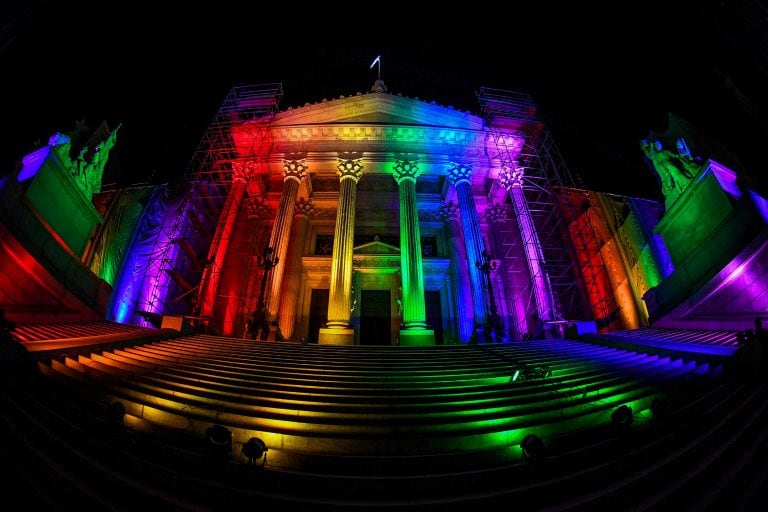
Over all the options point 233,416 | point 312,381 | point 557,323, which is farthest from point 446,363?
point 557,323

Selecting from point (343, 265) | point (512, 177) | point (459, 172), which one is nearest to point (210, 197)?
point (343, 265)

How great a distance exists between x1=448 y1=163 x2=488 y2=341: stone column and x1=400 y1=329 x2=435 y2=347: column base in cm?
179

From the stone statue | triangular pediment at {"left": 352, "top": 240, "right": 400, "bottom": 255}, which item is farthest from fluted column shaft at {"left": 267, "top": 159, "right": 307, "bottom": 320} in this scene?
the stone statue

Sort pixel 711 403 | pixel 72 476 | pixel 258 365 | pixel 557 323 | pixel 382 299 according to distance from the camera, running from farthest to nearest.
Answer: pixel 382 299 → pixel 557 323 → pixel 258 365 → pixel 711 403 → pixel 72 476

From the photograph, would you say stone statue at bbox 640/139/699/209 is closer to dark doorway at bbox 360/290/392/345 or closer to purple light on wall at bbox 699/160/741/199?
purple light on wall at bbox 699/160/741/199

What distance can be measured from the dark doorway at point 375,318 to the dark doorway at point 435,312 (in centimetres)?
201

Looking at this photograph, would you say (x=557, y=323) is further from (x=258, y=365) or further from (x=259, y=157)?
(x=259, y=157)

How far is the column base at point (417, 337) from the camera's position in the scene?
32.9 ft

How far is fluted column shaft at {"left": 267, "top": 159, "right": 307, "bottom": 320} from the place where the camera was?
11.5 m

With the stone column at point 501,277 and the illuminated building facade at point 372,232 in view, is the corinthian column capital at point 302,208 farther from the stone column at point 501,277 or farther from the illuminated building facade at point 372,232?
the stone column at point 501,277

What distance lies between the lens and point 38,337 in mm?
5590

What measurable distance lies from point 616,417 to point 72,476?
4396 mm

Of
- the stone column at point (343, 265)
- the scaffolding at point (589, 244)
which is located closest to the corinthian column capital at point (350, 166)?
the stone column at point (343, 265)

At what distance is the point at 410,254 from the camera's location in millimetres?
12172
